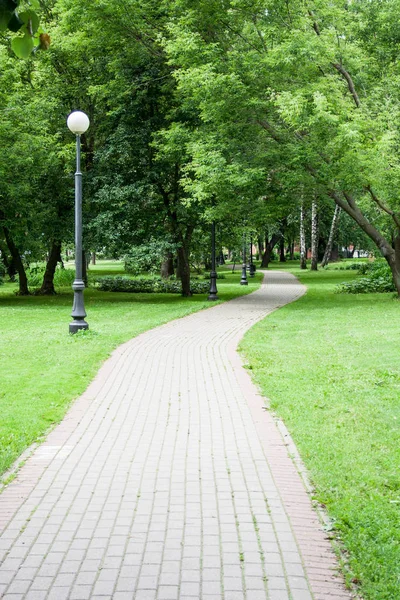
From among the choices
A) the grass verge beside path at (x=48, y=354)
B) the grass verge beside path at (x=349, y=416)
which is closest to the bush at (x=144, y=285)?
the grass verge beside path at (x=48, y=354)

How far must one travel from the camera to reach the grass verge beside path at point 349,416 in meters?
4.50

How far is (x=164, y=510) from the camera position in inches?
201

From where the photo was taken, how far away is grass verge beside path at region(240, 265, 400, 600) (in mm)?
4504

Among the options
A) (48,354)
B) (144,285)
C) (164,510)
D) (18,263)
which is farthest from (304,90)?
(164,510)

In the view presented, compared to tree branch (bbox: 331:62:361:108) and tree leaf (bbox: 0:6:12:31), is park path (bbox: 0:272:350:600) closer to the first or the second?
tree leaf (bbox: 0:6:12:31)

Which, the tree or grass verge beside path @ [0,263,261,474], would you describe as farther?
the tree

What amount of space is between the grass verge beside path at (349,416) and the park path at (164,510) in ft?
0.75

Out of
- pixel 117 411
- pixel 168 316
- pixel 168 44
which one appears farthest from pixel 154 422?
pixel 168 44

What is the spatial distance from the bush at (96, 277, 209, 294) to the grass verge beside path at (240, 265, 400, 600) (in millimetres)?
17241

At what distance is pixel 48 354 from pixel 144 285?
23.9 meters

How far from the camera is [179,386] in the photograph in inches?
386

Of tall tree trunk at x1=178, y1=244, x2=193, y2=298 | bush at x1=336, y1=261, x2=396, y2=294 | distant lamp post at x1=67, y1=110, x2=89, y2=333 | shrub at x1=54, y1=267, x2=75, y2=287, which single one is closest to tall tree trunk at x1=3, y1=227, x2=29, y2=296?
shrub at x1=54, y1=267, x2=75, y2=287

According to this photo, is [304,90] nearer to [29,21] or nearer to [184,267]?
[184,267]

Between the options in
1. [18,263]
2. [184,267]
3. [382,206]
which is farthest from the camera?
[18,263]
